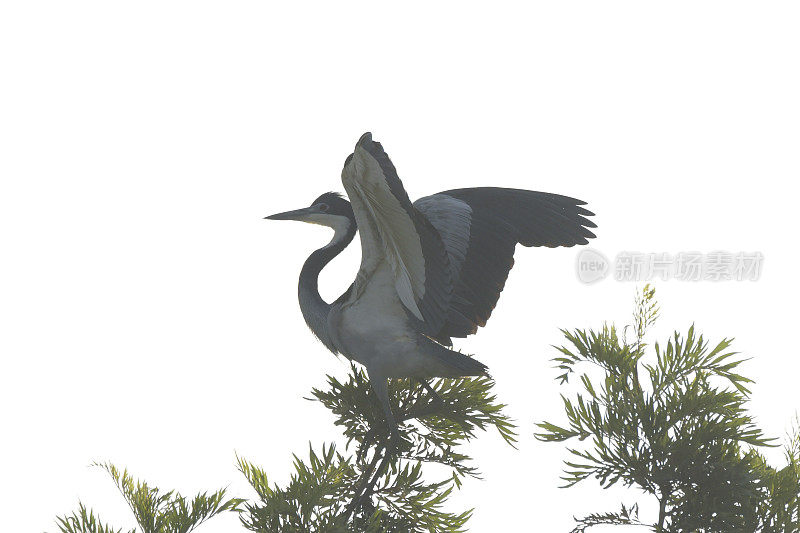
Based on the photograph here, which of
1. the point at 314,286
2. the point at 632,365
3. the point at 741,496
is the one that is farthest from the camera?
the point at 314,286

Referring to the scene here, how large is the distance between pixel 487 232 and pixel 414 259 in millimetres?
472

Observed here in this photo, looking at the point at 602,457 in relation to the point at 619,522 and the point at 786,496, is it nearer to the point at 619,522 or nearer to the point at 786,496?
the point at 619,522

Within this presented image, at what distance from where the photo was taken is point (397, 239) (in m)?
3.09

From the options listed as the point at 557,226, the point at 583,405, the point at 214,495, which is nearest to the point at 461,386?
the point at 583,405

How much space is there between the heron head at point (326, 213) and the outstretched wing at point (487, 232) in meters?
0.27

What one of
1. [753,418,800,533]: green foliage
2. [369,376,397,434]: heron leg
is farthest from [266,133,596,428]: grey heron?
[753,418,800,533]: green foliage

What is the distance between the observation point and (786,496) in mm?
3062

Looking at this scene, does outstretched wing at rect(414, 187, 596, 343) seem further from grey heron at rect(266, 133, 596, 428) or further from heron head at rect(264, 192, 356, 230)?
heron head at rect(264, 192, 356, 230)

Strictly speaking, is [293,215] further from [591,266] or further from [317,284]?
[591,266]

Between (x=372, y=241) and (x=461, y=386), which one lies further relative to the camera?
(x=461, y=386)

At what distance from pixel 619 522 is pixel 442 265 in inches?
38.2

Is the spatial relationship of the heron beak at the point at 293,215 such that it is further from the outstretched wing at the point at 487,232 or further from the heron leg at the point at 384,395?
the heron leg at the point at 384,395

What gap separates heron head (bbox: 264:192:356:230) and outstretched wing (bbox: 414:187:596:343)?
0.27m

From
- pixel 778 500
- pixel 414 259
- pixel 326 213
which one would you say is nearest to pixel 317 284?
pixel 326 213
